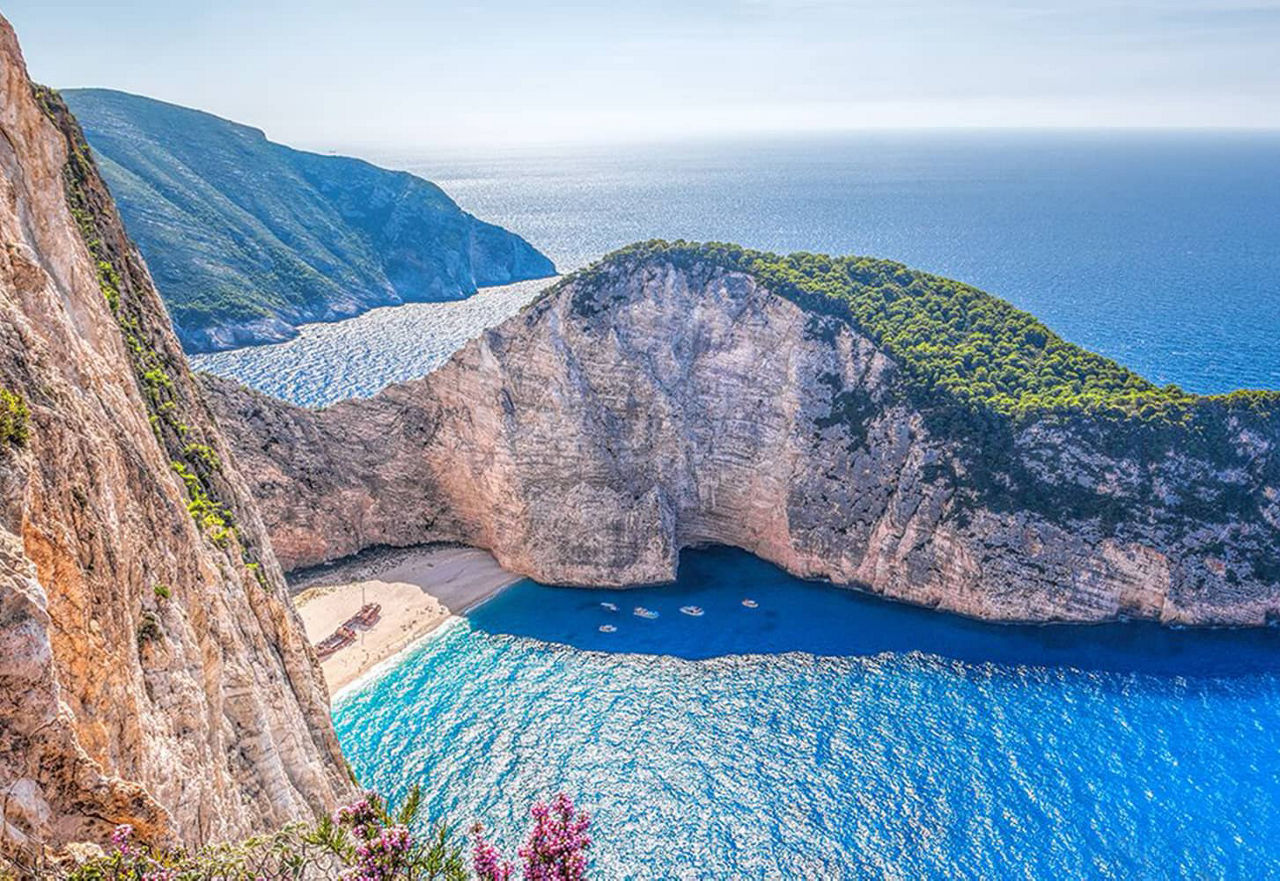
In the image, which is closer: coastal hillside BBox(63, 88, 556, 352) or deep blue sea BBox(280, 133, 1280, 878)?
deep blue sea BBox(280, 133, 1280, 878)

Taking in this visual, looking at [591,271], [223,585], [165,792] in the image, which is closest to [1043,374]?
[591,271]

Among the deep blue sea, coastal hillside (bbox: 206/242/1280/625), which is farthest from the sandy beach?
the deep blue sea

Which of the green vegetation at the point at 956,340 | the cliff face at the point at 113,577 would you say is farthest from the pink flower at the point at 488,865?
the green vegetation at the point at 956,340

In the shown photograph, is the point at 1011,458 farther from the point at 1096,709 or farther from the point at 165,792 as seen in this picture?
the point at 165,792

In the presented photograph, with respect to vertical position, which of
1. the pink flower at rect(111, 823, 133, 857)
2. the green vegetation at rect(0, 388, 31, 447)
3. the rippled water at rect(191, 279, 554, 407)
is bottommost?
the rippled water at rect(191, 279, 554, 407)

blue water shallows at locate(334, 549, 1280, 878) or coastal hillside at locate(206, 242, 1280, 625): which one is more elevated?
coastal hillside at locate(206, 242, 1280, 625)

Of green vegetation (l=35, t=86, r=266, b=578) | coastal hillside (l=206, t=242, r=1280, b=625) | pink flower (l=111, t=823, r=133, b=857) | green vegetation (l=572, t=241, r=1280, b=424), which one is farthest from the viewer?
green vegetation (l=572, t=241, r=1280, b=424)

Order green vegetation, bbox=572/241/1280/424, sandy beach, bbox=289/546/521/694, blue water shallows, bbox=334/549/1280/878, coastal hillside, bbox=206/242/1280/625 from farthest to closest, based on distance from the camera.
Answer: green vegetation, bbox=572/241/1280/424, coastal hillside, bbox=206/242/1280/625, sandy beach, bbox=289/546/521/694, blue water shallows, bbox=334/549/1280/878

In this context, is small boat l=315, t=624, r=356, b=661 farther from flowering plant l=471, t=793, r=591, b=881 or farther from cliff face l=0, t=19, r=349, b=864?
flowering plant l=471, t=793, r=591, b=881

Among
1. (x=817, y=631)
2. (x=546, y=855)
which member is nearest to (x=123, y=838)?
(x=546, y=855)
